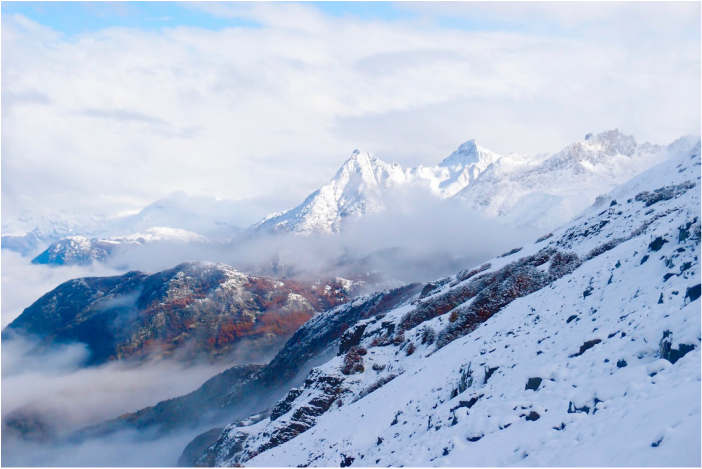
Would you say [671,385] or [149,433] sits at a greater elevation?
[671,385]

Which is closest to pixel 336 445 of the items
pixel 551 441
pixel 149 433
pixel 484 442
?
pixel 484 442

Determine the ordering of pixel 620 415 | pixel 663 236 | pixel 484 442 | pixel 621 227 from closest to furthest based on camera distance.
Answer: pixel 620 415, pixel 484 442, pixel 663 236, pixel 621 227

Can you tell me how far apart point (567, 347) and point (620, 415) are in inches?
278

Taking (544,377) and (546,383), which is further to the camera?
(544,377)

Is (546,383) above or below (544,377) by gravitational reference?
below

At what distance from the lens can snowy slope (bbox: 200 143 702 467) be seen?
12984 mm

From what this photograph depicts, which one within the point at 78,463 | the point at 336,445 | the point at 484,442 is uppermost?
the point at 484,442

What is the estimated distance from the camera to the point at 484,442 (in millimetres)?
15445

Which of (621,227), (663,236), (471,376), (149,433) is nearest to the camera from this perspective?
(471,376)

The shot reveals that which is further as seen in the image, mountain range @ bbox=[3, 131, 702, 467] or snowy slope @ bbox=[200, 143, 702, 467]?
mountain range @ bbox=[3, 131, 702, 467]

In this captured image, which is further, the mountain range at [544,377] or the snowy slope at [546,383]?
the mountain range at [544,377]

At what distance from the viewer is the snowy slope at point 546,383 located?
1298 centimetres

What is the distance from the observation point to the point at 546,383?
56.9 ft

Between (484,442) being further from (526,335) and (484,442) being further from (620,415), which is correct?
(526,335)
